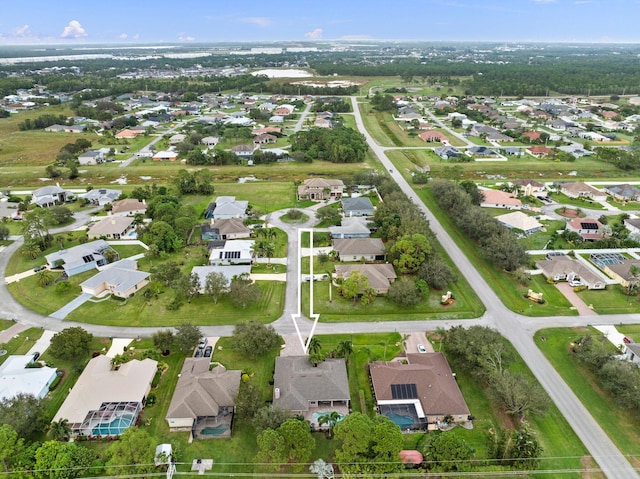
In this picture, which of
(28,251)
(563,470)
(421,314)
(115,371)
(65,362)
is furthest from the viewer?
(28,251)

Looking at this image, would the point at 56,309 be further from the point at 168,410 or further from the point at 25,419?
the point at 168,410

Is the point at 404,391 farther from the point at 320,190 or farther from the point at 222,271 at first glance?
the point at 320,190

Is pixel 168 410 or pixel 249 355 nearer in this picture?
pixel 168 410

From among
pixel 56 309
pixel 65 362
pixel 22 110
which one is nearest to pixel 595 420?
pixel 65 362

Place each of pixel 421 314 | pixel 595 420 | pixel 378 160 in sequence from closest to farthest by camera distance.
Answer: pixel 595 420, pixel 421 314, pixel 378 160

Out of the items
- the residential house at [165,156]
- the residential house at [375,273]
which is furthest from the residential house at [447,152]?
the residential house at [165,156]

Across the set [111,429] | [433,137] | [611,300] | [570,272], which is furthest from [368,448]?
[433,137]
